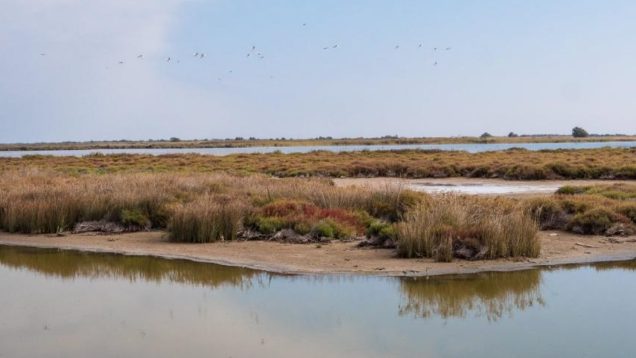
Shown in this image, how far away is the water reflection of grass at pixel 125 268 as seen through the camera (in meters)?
12.3

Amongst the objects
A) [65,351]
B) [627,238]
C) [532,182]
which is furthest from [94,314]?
[532,182]

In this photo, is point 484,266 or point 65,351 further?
point 484,266

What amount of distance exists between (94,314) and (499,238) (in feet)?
23.9

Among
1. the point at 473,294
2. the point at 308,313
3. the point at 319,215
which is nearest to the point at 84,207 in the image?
the point at 319,215

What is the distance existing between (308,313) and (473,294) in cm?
271

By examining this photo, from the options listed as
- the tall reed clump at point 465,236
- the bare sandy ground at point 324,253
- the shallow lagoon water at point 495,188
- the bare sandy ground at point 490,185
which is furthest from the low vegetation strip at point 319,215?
the bare sandy ground at point 490,185

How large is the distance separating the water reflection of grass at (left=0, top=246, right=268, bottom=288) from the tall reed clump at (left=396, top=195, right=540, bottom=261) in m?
2.96

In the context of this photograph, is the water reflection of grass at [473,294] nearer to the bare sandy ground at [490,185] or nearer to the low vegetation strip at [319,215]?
the low vegetation strip at [319,215]

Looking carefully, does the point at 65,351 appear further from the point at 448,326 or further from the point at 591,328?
the point at 591,328

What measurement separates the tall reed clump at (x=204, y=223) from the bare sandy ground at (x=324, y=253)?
403 mm

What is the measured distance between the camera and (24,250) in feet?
51.2

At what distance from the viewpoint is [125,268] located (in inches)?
Result: 527

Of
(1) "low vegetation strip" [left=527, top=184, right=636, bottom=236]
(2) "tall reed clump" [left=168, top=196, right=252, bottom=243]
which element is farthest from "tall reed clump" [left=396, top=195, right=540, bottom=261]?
(2) "tall reed clump" [left=168, top=196, right=252, bottom=243]

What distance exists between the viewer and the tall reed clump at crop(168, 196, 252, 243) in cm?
1575
